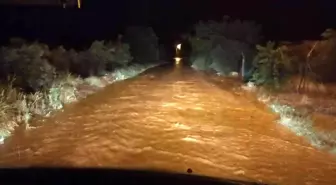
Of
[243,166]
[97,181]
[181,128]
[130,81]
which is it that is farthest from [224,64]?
[97,181]

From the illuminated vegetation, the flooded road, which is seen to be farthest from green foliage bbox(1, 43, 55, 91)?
the flooded road

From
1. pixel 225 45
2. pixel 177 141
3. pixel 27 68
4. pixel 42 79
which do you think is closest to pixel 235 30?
pixel 225 45

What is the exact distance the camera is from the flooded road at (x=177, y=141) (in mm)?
10820

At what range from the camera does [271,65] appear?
20953 mm

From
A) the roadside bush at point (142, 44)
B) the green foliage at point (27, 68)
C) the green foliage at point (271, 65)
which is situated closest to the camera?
the green foliage at point (27, 68)

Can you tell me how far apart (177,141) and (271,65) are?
30.3ft

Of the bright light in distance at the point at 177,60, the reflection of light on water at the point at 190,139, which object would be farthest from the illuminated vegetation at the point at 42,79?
the bright light in distance at the point at 177,60

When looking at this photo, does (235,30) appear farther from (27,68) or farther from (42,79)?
(27,68)

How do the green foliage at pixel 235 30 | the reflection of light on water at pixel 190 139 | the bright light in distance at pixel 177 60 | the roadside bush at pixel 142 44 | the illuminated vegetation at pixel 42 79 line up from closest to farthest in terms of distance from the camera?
the reflection of light on water at pixel 190 139 < the illuminated vegetation at pixel 42 79 < the green foliage at pixel 235 30 < the roadside bush at pixel 142 44 < the bright light in distance at pixel 177 60

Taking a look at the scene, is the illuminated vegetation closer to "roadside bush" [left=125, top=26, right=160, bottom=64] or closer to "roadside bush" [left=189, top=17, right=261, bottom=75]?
"roadside bush" [left=189, top=17, right=261, bottom=75]

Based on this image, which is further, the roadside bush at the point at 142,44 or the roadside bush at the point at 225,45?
the roadside bush at the point at 142,44

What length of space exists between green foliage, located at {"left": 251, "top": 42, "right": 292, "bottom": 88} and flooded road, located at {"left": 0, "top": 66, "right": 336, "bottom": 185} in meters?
1.51

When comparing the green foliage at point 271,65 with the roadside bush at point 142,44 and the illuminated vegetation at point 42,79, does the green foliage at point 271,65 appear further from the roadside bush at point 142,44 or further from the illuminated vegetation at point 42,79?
the roadside bush at point 142,44

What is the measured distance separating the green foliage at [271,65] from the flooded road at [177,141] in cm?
151
